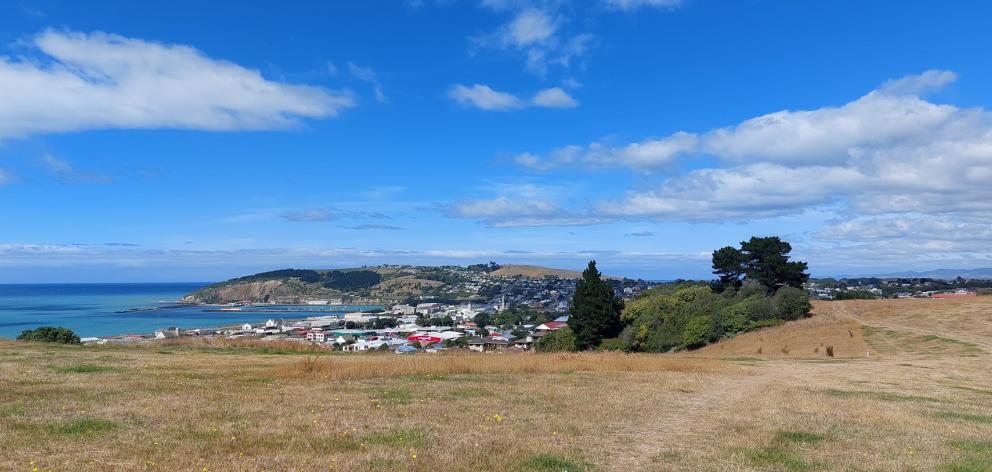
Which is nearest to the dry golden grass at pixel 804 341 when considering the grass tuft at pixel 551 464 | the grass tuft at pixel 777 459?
the grass tuft at pixel 777 459

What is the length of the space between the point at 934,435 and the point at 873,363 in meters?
21.3

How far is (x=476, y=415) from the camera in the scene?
1328cm

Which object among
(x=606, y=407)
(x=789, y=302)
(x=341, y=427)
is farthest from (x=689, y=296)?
(x=341, y=427)

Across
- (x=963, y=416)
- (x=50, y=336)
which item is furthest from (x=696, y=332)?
(x=50, y=336)

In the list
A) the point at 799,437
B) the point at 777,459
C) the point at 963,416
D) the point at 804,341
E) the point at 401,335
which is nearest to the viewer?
the point at 777,459

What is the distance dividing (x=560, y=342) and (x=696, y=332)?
1239cm

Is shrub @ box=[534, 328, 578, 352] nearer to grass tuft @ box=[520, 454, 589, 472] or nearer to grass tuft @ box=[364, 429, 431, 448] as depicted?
grass tuft @ box=[364, 429, 431, 448]

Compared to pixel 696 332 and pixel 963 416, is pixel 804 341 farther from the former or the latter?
pixel 963 416

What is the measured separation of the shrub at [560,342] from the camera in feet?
188

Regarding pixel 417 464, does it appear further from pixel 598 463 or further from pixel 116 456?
pixel 116 456

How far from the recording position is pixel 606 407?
15.0 meters

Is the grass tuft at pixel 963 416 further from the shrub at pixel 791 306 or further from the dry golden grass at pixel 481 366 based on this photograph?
the shrub at pixel 791 306

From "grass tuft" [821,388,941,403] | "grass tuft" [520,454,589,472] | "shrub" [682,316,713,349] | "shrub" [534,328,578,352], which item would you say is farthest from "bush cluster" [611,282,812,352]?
"grass tuft" [520,454,589,472]

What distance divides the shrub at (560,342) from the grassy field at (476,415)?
99.3ft
